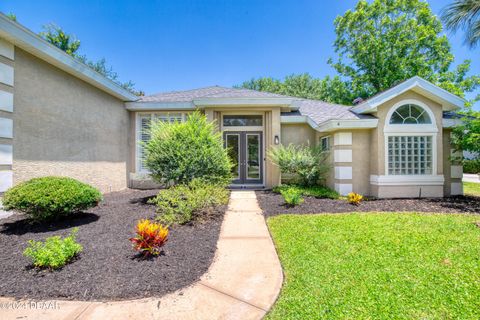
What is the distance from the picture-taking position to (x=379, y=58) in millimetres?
22594

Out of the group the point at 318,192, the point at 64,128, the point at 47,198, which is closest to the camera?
the point at 47,198

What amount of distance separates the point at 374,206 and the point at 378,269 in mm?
4699

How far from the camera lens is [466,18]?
9.01m

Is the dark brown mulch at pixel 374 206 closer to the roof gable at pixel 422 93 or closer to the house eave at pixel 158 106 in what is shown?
the roof gable at pixel 422 93

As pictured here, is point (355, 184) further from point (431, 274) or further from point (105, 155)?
point (105, 155)

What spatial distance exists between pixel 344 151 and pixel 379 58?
1931 centimetres

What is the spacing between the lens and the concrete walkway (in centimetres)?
254

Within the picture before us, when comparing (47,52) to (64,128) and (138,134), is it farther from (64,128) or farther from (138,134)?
(138,134)

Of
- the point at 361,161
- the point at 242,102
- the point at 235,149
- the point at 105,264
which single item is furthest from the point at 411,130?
the point at 105,264

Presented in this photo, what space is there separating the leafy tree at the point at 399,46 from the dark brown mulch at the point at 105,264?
80.8 ft

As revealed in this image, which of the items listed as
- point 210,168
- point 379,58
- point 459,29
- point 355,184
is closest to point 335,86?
point 379,58

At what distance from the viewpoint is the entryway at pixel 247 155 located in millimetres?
11344

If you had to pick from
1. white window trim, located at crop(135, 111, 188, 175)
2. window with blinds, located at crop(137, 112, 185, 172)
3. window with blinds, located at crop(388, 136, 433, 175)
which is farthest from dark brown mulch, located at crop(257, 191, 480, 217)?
white window trim, located at crop(135, 111, 188, 175)

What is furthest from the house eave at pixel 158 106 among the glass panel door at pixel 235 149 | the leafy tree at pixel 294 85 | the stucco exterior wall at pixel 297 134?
the leafy tree at pixel 294 85
